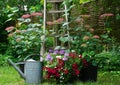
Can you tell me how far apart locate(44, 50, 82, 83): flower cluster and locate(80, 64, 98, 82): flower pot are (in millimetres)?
210

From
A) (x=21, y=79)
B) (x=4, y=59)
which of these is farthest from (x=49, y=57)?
(x=4, y=59)

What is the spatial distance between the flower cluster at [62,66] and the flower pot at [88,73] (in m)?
0.21

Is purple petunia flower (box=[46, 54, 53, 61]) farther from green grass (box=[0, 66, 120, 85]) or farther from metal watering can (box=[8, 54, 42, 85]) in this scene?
green grass (box=[0, 66, 120, 85])

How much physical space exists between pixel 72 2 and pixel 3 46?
134 inches

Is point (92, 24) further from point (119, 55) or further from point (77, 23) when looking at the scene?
point (77, 23)

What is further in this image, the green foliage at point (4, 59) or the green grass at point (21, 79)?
the green foliage at point (4, 59)

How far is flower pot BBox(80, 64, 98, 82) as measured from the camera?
6.36 m

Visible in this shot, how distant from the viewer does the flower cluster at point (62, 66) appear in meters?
6.04

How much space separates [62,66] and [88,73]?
0.58m

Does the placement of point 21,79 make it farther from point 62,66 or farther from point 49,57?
point 62,66

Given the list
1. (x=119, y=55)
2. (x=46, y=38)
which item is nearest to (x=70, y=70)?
(x=46, y=38)

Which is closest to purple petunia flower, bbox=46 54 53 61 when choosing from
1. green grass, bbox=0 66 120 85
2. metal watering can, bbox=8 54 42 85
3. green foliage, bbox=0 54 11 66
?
metal watering can, bbox=8 54 42 85

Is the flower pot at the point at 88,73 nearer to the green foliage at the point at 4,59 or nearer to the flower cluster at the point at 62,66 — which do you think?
the flower cluster at the point at 62,66

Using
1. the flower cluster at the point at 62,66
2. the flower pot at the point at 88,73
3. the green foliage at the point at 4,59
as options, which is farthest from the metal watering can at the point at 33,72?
the green foliage at the point at 4,59
